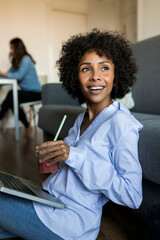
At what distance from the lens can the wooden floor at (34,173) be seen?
34.5 inches

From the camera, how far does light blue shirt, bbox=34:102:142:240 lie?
0.59 metres

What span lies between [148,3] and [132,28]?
4.22 feet

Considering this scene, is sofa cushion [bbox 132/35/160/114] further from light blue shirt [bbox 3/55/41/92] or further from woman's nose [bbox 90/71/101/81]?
light blue shirt [bbox 3/55/41/92]

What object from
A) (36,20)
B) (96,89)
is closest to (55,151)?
(96,89)

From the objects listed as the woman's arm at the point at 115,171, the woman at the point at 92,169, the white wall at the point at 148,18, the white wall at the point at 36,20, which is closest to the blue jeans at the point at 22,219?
the woman at the point at 92,169

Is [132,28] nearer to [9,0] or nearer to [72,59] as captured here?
[9,0]

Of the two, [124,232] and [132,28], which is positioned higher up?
[132,28]

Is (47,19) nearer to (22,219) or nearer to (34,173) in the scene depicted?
(34,173)

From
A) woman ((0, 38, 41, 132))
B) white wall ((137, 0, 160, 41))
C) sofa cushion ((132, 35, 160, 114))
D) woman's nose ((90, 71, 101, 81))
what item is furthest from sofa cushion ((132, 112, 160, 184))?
white wall ((137, 0, 160, 41))

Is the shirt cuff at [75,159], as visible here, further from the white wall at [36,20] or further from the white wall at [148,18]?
the white wall at [36,20]

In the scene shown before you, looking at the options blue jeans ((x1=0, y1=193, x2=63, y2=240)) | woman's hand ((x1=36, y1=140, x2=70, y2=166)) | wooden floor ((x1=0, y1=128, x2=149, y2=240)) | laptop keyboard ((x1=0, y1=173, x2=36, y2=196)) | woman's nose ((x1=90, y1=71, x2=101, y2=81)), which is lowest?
wooden floor ((x1=0, y1=128, x2=149, y2=240))

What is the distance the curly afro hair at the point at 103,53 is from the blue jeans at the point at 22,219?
0.49m

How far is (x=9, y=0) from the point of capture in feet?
12.6

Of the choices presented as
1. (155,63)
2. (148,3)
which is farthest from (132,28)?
(155,63)
